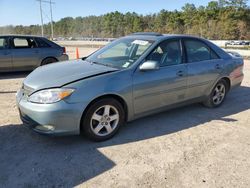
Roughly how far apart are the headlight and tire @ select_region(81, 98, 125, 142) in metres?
0.41

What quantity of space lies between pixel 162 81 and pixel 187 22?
235 feet

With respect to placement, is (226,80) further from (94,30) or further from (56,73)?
(94,30)

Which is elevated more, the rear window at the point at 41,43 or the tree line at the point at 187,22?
the tree line at the point at 187,22

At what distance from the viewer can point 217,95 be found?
221 inches

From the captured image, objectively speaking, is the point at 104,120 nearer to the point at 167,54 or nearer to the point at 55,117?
the point at 55,117

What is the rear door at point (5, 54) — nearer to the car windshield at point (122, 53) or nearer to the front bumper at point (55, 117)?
the car windshield at point (122, 53)

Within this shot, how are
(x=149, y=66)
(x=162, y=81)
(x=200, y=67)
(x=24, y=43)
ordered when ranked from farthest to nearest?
(x=24, y=43)
(x=200, y=67)
(x=162, y=81)
(x=149, y=66)

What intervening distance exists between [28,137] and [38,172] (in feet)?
3.45

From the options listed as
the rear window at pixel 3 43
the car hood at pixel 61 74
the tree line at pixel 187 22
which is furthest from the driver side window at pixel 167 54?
the tree line at pixel 187 22

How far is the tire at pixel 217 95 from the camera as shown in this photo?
18.0 feet

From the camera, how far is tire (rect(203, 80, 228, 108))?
547 centimetres

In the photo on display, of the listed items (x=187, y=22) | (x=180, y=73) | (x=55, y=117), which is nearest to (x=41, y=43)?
(x=180, y=73)

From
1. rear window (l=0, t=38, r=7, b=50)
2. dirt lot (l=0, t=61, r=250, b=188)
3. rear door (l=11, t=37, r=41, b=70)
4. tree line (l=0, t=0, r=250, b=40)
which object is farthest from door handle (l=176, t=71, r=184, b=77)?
tree line (l=0, t=0, r=250, b=40)

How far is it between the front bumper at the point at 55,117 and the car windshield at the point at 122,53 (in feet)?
3.69
